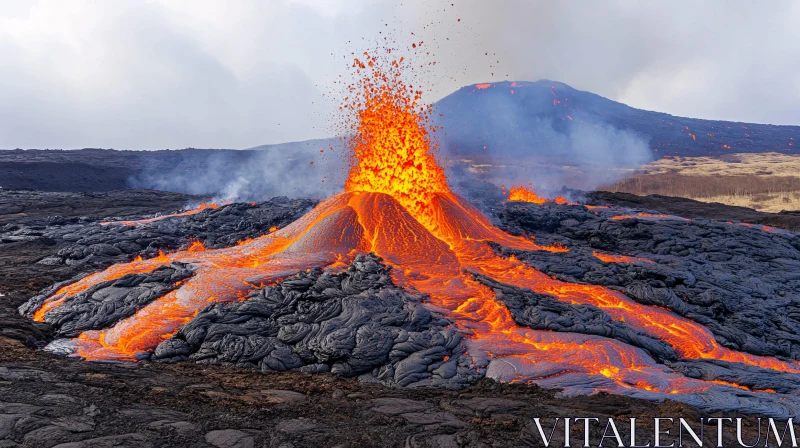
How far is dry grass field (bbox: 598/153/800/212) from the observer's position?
161ft

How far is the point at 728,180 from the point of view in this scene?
204 feet

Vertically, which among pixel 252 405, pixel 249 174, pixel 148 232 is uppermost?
pixel 249 174

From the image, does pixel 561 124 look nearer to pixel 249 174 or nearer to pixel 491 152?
pixel 491 152

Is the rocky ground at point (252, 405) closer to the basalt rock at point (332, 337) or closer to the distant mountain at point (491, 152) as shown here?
the basalt rock at point (332, 337)

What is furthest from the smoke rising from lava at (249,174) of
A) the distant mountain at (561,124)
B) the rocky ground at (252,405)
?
the distant mountain at (561,124)

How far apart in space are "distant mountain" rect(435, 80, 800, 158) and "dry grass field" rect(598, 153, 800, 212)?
38.0ft

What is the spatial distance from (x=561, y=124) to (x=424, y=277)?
112617 mm

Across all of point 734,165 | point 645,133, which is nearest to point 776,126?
point 645,133

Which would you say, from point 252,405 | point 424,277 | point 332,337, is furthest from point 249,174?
point 252,405

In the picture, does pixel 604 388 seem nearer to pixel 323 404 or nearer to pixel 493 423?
pixel 493 423

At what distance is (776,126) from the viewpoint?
413ft

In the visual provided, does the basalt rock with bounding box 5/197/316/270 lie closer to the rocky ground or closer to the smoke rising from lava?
the rocky ground

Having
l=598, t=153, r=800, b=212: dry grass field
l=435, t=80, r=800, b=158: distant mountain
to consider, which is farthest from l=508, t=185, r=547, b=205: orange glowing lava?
l=435, t=80, r=800, b=158: distant mountain

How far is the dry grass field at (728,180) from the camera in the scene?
49000mm
